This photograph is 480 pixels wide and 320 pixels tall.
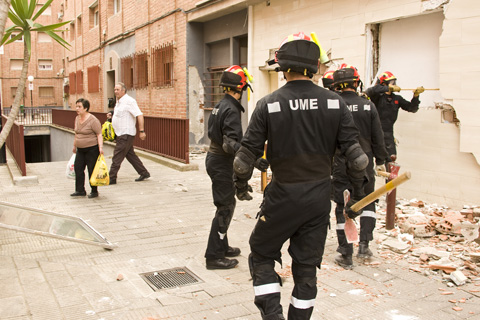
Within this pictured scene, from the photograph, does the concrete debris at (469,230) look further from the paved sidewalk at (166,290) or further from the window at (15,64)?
the window at (15,64)

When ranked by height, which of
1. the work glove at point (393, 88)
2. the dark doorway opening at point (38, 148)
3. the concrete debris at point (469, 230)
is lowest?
the dark doorway opening at point (38, 148)

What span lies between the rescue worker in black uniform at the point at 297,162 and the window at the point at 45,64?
44.4m

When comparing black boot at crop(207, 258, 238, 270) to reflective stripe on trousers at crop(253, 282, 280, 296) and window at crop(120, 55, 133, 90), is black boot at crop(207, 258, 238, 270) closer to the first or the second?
reflective stripe on trousers at crop(253, 282, 280, 296)

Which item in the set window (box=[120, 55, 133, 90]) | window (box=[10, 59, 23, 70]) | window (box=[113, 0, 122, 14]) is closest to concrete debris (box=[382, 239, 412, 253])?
window (box=[120, 55, 133, 90])

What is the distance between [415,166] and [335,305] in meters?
4.38

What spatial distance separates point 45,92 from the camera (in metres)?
42.8

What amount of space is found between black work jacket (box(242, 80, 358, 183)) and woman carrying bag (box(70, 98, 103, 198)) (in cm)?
508

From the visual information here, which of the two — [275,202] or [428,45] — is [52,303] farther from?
[428,45]

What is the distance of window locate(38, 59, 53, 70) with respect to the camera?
42.6 metres

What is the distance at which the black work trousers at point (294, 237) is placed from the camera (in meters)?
3.01

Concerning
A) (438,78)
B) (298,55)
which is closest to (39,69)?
(438,78)

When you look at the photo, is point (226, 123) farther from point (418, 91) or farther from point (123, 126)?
point (123, 126)

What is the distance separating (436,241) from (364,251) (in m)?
1.19

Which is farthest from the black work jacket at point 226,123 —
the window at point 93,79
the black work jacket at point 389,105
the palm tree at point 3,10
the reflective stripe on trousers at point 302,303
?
the window at point 93,79
